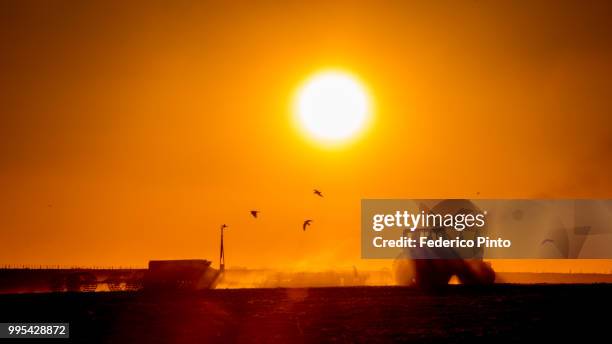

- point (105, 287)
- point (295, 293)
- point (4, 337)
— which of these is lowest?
point (105, 287)

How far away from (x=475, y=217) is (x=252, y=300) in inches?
1042

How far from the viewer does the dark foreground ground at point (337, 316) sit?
3369 cm

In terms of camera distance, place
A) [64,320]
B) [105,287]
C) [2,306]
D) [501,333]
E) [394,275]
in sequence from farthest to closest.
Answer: [105,287]
[394,275]
[2,306]
[64,320]
[501,333]

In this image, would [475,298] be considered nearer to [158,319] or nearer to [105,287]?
[158,319]

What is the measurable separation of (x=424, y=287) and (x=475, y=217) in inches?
347

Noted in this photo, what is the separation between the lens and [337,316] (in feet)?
137

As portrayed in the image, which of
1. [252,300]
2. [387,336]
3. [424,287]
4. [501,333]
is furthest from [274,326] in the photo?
[424,287]

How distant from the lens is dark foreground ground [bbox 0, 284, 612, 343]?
3369 cm

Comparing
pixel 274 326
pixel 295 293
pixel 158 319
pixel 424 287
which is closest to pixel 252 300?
pixel 295 293

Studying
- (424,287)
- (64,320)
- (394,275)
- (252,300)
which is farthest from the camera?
(394,275)

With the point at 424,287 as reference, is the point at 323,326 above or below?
above

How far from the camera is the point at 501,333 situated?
33062 millimetres

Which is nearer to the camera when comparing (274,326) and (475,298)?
(274,326)

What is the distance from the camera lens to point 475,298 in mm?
50000
